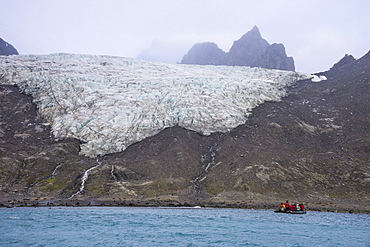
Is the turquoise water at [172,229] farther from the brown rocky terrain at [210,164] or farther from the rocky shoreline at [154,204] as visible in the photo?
the brown rocky terrain at [210,164]

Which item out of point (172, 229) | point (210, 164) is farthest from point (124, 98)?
point (172, 229)

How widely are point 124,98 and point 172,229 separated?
9643 centimetres

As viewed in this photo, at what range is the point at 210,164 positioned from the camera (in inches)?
4439

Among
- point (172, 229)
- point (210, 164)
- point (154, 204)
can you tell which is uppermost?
point (210, 164)

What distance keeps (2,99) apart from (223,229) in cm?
11894

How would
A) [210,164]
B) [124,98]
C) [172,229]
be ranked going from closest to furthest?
[172,229], [210,164], [124,98]

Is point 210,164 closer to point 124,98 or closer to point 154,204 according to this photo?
point 154,204

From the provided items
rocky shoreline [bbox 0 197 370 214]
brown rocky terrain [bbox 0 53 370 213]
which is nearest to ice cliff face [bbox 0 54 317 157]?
brown rocky terrain [bbox 0 53 370 213]

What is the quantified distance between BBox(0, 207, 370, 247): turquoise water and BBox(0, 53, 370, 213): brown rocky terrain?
21580 millimetres

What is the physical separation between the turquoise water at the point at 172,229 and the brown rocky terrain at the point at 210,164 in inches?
850

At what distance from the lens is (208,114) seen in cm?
13612

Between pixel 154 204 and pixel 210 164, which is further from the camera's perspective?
pixel 210 164

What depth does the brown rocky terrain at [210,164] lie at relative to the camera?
93875mm

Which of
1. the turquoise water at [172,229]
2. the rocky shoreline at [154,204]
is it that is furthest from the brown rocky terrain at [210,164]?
the turquoise water at [172,229]
